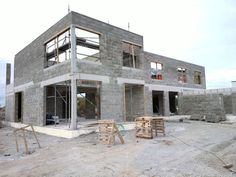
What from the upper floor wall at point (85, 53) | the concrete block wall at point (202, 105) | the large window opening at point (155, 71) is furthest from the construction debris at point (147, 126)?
the large window opening at point (155, 71)

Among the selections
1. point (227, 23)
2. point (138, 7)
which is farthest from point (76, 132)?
point (227, 23)

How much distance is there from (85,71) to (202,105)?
11540 millimetres

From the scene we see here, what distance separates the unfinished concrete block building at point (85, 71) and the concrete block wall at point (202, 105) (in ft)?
6.46

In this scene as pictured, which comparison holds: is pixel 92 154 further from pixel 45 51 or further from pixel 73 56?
pixel 45 51

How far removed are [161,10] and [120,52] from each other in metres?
3.69

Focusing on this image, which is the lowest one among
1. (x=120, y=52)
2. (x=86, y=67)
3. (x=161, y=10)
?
(x=86, y=67)

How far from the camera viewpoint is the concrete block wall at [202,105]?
54.5 ft

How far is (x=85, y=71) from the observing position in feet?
37.6

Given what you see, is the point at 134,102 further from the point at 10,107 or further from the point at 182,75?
the point at 10,107

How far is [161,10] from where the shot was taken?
11.9 meters

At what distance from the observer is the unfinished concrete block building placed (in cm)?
1148

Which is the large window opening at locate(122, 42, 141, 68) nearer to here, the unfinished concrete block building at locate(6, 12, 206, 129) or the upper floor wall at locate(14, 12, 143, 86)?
the unfinished concrete block building at locate(6, 12, 206, 129)

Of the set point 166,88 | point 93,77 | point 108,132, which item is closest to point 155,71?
point 166,88

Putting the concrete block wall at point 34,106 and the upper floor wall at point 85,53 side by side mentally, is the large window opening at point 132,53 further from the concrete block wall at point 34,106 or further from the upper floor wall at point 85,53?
the concrete block wall at point 34,106
